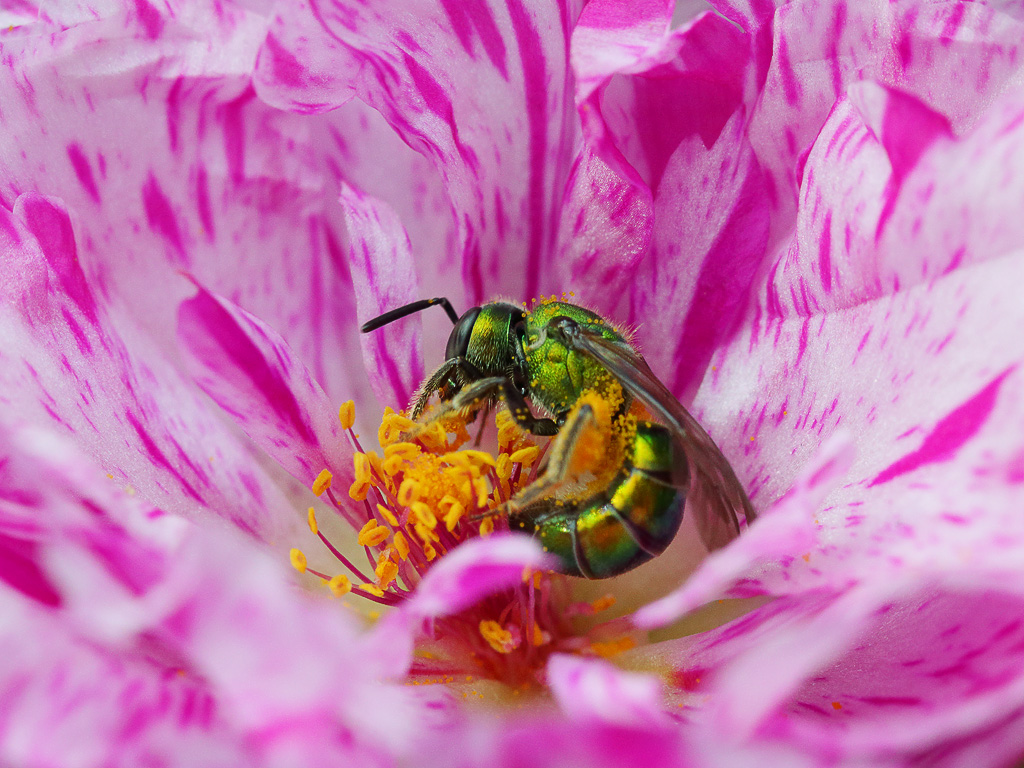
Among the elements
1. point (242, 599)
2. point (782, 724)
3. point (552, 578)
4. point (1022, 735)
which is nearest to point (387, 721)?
point (242, 599)

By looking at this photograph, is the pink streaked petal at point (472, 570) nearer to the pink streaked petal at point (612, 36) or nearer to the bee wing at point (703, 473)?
the bee wing at point (703, 473)

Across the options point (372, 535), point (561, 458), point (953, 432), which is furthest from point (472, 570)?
point (372, 535)

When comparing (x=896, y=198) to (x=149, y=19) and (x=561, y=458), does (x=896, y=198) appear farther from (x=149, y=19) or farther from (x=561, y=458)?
(x=149, y=19)

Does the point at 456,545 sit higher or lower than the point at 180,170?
lower

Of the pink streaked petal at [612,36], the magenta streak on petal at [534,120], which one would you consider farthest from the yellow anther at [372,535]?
the pink streaked petal at [612,36]

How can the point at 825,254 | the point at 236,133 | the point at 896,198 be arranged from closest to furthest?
1. the point at 896,198
2. the point at 825,254
3. the point at 236,133

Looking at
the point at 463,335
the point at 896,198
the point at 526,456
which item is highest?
the point at 896,198

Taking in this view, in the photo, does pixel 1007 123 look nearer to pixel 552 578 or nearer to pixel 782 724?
pixel 782 724
